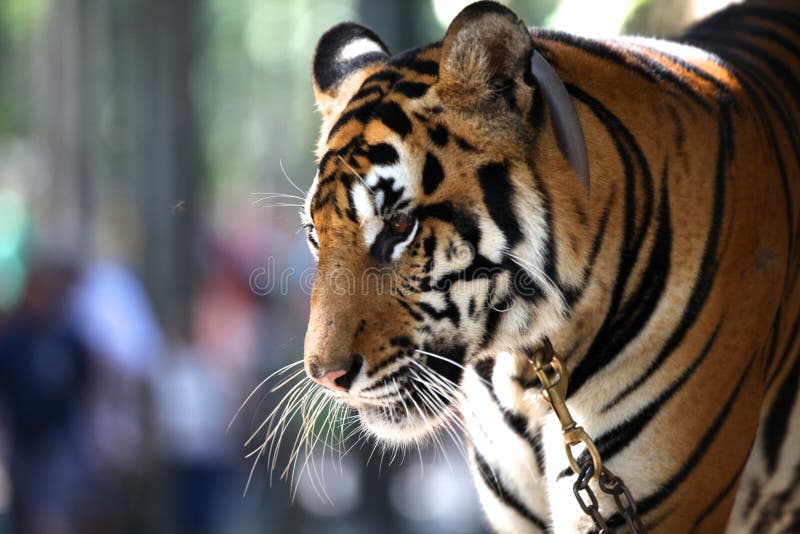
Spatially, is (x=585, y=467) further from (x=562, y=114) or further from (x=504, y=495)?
(x=562, y=114)

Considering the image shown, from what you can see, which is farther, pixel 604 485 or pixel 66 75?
pixel 66 75

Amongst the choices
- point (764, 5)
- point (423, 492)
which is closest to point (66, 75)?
point (423, 492)

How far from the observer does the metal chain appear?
8.29 ft

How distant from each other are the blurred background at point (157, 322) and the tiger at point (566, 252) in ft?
7.52

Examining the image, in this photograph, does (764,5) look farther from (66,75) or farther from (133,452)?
(66,75)

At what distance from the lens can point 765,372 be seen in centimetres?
281

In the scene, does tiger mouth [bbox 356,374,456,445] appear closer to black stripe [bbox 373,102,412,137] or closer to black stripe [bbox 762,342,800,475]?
black stripe [bbox 373,102,412,137]

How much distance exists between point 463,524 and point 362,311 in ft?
28.0

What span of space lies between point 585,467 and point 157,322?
7.17 metres

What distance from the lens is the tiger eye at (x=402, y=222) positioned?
8.13ft

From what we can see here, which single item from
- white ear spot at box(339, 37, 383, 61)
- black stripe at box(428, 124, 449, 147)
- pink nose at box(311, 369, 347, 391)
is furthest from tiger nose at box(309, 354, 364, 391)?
white ear spot at box(339, 37, 383, 61)

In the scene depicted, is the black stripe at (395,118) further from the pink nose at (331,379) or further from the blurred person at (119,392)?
the blurred person at (119,392)

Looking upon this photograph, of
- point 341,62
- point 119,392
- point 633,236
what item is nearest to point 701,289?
point 633,236

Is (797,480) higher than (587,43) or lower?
lower
